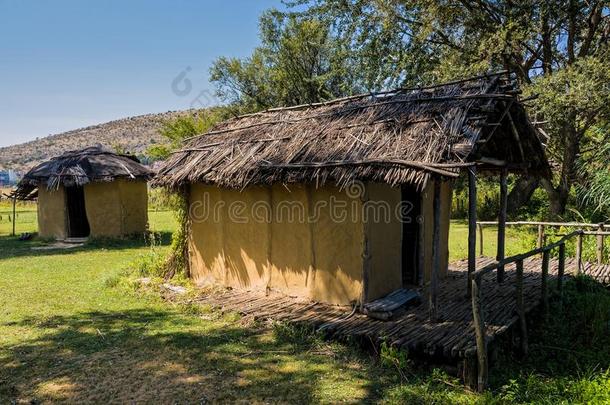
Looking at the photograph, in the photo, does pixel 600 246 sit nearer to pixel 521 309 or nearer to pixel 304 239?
pixel 521 309

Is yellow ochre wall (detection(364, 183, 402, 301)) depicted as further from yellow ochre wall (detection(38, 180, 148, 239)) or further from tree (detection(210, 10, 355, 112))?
tree (detection(210, 10, 355, 112))

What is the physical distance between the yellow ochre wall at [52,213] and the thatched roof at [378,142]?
28.9 feet

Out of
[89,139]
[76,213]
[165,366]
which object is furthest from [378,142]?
[89,139]

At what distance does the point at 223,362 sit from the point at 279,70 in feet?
76.5

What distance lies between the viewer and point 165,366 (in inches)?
213

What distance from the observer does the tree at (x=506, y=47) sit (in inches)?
510

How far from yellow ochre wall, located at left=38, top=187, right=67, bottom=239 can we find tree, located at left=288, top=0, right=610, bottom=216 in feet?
36.8

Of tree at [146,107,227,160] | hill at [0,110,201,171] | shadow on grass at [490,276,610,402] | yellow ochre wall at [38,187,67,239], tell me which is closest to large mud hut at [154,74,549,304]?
shadow on grass at [490,276,610,402]

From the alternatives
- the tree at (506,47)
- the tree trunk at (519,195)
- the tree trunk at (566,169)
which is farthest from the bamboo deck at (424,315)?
the tree trunk at (519,195)

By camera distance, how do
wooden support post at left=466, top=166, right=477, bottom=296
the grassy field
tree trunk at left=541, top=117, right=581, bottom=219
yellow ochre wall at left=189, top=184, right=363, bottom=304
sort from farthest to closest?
tree trunk at left=541, top=117, right=581, bottom=219, yellow ochre wall at left=189, top=184, right=363, bottom=304, wooden support post at left=466, top=166, right=477, bottom=296, the grassy field

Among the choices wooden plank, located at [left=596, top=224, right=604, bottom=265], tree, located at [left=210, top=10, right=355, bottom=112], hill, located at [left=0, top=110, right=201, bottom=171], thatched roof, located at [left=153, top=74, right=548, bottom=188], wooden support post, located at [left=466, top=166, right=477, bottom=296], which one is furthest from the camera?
hill, located at [left=0, top=110, right=201, bottom=171]

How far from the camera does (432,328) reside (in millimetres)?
5785

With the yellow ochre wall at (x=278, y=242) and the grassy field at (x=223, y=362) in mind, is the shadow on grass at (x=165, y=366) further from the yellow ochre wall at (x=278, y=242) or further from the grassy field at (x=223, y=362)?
the yellow ochre wall at (x=278, y=242)

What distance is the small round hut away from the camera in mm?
15391
